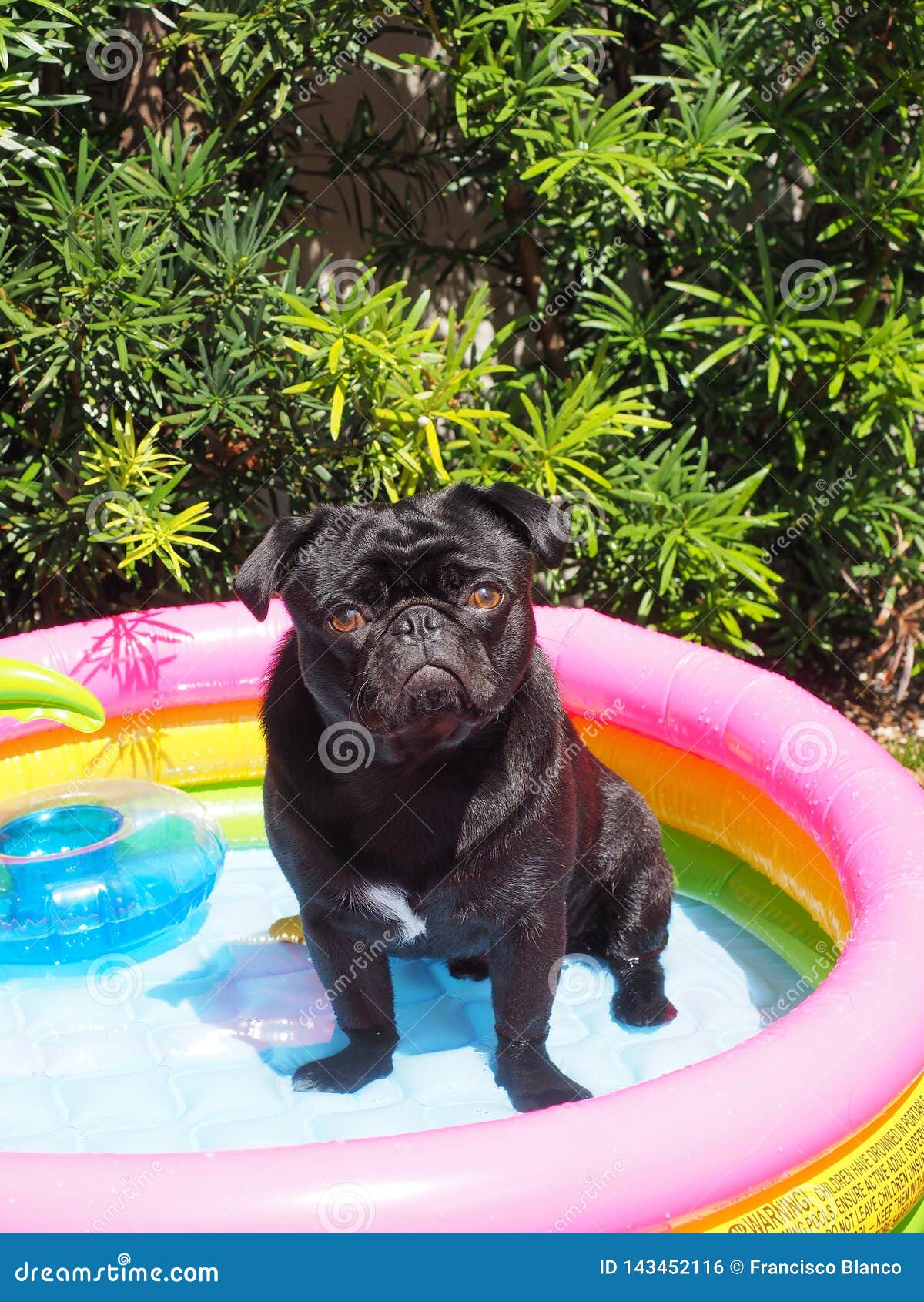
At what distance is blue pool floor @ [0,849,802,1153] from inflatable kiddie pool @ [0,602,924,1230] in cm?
5

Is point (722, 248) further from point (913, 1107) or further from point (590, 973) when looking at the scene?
point (913, 1107)

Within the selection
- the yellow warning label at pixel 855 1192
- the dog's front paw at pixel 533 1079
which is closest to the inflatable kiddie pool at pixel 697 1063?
the yellow warning label at pixel 855 1192

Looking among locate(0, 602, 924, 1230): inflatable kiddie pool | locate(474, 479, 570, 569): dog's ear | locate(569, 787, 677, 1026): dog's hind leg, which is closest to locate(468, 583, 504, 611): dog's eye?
locate(474, 479, 570, 569): dog's ear

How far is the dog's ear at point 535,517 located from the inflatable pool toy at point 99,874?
4.24 ft

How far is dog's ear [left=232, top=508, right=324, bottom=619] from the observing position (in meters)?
2.53

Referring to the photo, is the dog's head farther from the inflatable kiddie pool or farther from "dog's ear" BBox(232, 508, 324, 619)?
the inflatable kiddie pool

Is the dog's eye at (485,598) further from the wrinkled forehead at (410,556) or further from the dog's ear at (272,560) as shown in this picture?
the dog's ear at (272,560)

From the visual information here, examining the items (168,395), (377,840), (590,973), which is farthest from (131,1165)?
(168,395)

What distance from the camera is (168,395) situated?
160 inches

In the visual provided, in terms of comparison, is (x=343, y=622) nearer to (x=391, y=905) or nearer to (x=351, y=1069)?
(x=391, y=905)

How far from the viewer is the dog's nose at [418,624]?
2393 mm

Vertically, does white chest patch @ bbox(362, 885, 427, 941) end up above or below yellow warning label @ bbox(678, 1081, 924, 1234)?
below

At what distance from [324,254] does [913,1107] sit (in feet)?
12.3

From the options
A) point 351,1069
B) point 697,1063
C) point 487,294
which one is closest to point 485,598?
point 697,1063
